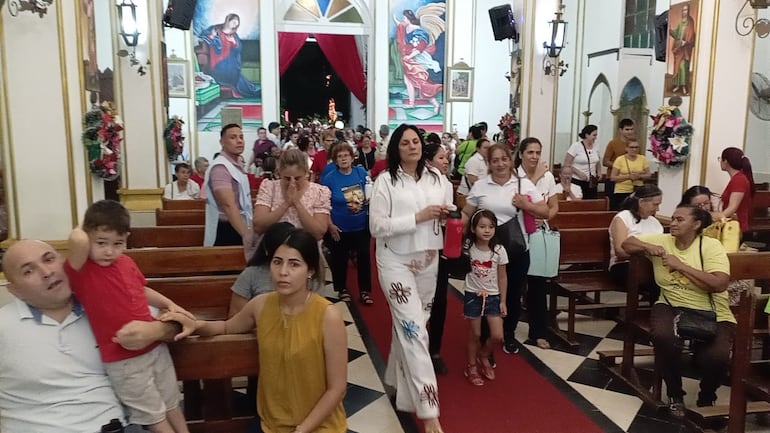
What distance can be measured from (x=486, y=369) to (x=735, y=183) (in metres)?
2.74

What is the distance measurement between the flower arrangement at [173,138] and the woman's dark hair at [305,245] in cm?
587

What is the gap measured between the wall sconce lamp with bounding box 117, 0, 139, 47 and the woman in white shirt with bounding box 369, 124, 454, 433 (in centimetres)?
497

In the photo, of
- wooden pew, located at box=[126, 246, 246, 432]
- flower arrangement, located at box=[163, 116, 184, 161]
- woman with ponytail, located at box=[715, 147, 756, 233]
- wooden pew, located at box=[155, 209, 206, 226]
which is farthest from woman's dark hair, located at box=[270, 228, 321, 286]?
flower arrangement, located at box=[163, 116, 184, 161]

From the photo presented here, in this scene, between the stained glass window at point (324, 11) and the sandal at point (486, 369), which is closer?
the sandal at point (486, 369)

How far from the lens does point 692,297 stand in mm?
3537

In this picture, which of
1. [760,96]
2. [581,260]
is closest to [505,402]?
[581,260]

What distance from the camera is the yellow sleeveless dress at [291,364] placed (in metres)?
2.21

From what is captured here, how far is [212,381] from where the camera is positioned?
2.55 meters

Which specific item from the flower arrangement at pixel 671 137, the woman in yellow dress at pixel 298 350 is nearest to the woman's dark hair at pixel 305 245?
the woman in yellow dress at pixel 298 350

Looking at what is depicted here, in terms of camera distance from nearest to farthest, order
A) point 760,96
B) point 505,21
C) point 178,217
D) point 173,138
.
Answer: point 178,217 < point 173,138 < point 760,96 < point 505,21

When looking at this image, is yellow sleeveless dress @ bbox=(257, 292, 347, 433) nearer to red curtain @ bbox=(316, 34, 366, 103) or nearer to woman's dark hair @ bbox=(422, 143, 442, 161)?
woman's dark hair @ bbox=(422, 143, 442, 161)

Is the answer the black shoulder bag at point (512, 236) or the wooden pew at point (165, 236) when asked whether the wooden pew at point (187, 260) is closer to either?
the wooden pew at point (165, 236)

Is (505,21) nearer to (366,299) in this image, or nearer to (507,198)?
(366,299)

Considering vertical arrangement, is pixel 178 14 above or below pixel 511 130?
above
